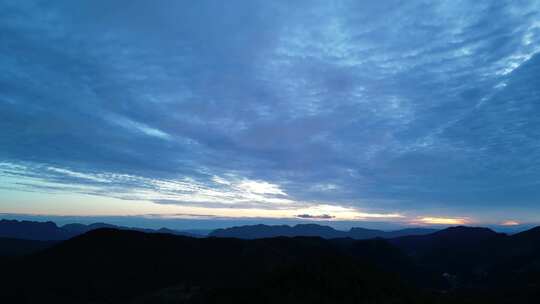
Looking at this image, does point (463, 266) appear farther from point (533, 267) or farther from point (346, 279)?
point (346, 279)

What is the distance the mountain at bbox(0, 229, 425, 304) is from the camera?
50406mm

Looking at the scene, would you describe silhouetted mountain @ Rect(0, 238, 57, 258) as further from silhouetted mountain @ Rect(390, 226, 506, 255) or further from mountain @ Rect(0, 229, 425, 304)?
silhouetted mountain @ Rect(390, 226, 506, 255)

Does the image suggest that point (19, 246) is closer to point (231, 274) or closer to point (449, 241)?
point (231, 274)

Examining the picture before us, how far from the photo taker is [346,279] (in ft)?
174

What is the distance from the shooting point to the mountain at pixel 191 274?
5041cm

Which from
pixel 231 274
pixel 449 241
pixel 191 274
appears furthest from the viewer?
pixel 449 241

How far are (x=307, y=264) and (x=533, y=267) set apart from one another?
98.3 metres

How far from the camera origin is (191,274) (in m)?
80.4

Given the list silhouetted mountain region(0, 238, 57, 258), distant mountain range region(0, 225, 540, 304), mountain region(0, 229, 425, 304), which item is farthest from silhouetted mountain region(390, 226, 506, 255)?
silhouetted mountain region(0, 238, 57, 258)

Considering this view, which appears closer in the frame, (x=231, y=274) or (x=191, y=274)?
(x=231, y=274)

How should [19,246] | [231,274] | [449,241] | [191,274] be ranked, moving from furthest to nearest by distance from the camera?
1. [449,241]
2. [19,246]
3. [191,274]
4. [231,274]

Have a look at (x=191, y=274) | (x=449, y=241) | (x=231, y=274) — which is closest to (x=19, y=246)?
(x=191, y=274)

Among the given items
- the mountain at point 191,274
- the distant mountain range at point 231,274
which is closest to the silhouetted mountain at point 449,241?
the distant mountain range at point 231,274

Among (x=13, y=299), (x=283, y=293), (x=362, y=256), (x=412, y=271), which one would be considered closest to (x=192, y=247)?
(x=13, y=299)
